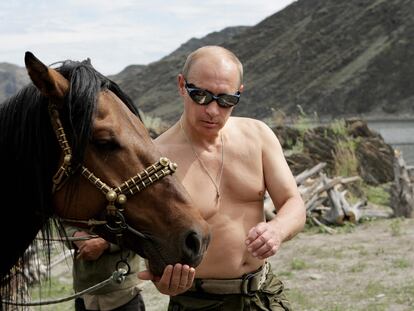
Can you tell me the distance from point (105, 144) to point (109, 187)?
16cm

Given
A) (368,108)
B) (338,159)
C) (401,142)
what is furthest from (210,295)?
(368,108)

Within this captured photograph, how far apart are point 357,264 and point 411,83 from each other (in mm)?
54624

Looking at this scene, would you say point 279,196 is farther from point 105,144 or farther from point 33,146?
point 33,146

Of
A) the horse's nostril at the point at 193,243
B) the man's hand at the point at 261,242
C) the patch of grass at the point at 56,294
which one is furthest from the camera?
the patch of grass at the point at 56,294

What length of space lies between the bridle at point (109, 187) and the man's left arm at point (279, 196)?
536mm

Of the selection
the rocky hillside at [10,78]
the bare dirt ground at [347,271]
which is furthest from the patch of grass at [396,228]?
the rocky hillside at [10,78]

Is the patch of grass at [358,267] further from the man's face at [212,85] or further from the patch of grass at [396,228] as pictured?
the man's face at [212,85]

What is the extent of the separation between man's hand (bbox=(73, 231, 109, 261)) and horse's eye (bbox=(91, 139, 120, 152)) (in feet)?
6.26

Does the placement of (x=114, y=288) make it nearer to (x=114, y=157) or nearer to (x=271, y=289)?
(x=271, y=289)

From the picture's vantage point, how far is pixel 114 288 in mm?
4602

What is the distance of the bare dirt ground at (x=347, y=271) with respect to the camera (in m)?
7.62

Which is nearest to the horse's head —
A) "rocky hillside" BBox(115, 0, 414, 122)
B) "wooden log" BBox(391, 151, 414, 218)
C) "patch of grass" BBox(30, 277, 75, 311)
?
"patch of grass" BBox(30, 277, 75, 311)

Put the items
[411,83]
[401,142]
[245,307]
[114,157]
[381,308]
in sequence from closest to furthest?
[114,157]
[245,307]
[381,308]
[401,142]
[411,83]

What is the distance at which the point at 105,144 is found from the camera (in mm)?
2652
